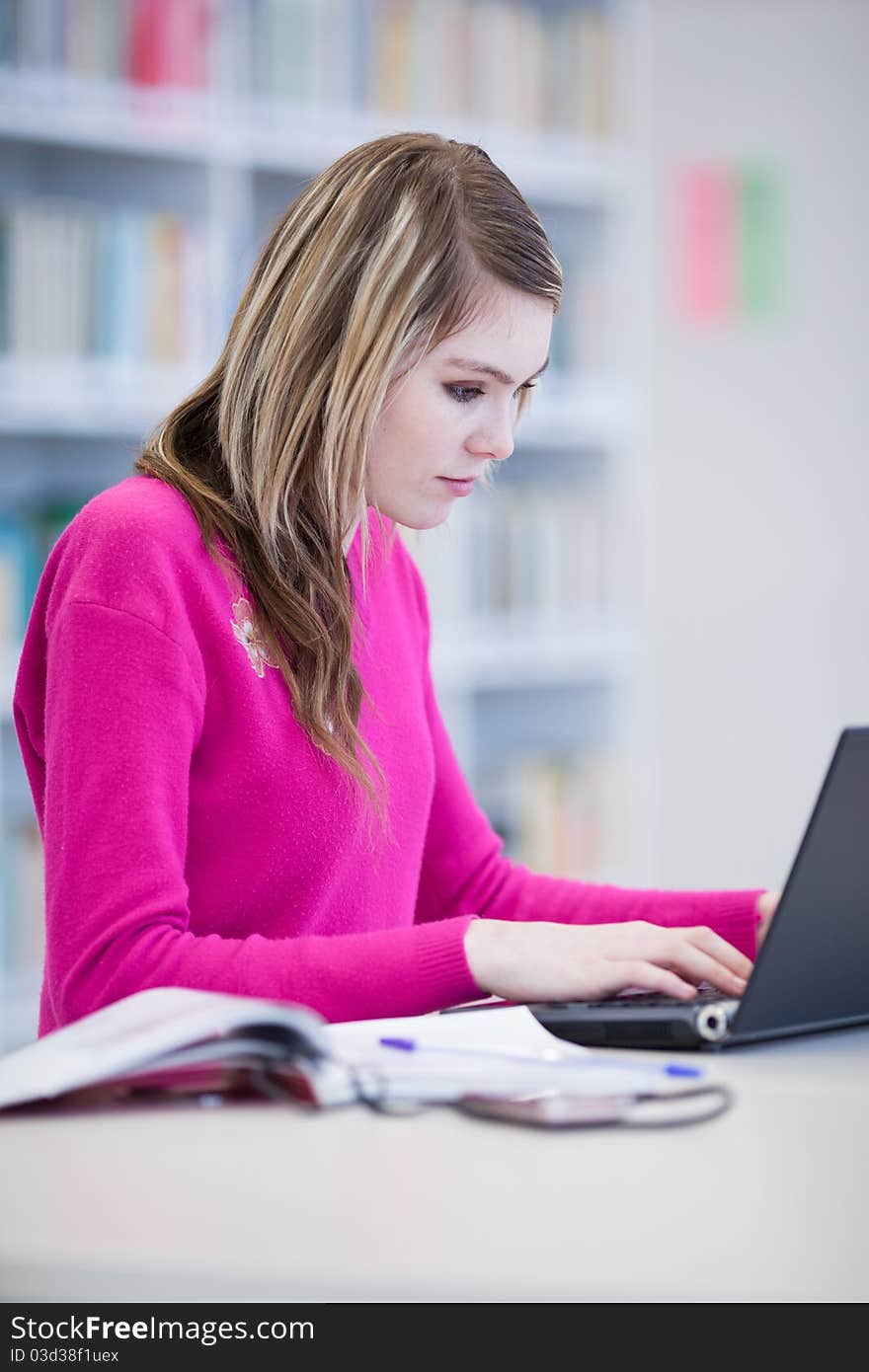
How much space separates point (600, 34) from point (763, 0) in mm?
689

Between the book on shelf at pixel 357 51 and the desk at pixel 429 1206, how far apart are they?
2.29m

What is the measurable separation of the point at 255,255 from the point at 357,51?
0.45 m

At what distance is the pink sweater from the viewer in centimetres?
98

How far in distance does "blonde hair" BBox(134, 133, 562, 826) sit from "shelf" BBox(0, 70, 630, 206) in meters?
1.36

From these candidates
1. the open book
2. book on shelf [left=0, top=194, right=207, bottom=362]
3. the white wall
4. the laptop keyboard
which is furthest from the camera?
the white wall

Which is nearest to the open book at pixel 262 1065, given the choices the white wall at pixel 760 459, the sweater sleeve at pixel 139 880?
the sweater sleeve at pixel 139 880

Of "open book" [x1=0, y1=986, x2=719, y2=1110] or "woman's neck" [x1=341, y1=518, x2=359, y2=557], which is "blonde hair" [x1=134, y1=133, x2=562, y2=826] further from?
"open book" [x1=0, y1=986, x2=719, y2=1110]

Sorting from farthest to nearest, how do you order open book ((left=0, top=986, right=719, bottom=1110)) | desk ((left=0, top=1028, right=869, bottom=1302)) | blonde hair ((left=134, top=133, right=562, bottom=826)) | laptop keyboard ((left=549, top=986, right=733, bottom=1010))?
blonde hair ((left=134, top=133, right=562, bottom=826)) < laptop keyboard ((left=549, top=986, right=733, bottom=1010)) < open book ((left=0, top=986, right=719, bottom=1110)) < desk ((left=0, top=1028, right=869, bottom=1302))

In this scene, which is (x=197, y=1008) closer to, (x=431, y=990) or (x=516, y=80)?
(x=431, y=990)

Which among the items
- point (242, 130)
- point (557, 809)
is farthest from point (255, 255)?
point (557, 809)

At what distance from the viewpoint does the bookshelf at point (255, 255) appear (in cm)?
265

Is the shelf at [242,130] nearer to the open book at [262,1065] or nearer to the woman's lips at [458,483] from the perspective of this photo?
the woman's lips at [458,483]

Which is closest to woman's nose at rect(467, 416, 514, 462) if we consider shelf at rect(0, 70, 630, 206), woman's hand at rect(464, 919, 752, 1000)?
woman's hand at rect(464, 919, 752, 1000)

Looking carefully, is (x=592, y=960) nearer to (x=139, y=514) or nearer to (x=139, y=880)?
(x=139, y=880)
